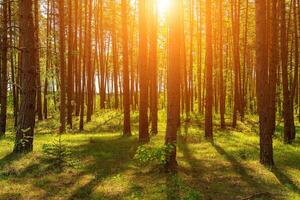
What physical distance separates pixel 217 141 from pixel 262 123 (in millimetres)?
Answer: 5701

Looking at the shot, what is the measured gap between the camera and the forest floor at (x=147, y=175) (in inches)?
387

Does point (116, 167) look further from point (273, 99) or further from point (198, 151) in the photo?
point (273, 99)

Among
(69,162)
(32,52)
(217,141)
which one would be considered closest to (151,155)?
(69,162)

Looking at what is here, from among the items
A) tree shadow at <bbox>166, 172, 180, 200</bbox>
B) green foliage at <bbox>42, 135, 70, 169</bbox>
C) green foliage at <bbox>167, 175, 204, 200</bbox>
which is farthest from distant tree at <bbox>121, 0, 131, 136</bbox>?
green foliage at <bbox>167, 175, 204, 200</bbox>

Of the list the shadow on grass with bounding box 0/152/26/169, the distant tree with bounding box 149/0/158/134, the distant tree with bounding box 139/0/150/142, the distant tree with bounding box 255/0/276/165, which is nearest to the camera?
the shadow on grass with bounding box 0/152/26/169

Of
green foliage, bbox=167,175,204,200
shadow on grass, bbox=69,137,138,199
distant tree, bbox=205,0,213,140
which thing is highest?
distant tree, bbox=205,0,213,140

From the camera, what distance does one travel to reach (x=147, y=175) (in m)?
11.7

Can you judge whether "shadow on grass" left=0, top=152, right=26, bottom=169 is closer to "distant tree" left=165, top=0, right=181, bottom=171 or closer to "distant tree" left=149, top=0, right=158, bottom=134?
"distant tree" left=165, top=0, right=181, bottom=171

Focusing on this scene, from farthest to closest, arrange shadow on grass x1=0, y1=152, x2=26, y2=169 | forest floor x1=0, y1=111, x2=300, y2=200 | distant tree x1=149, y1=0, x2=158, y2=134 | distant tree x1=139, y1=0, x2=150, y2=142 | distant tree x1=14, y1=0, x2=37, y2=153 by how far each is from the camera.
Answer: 1. distant tree x1=149, y1=0, x2=158, y2=134
2. distant tree x1=139, y1=0, x2=150, y2=142
3. distant tree x1=14, y1=0, x2=37, y2=153
4. shadow on grass x1=0, y1=152, x2=26, y2=169
5. forest floor x1=0, y1=111, x2=300, y2=200

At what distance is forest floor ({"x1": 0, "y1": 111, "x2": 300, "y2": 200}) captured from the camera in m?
9.82

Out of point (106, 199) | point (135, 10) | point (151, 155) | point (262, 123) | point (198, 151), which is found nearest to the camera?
point (106, 199)

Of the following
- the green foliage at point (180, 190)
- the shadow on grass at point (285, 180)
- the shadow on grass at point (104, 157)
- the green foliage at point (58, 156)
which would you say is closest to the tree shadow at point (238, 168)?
the shadow on grass at point (285, 180)

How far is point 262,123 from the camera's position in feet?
44.8

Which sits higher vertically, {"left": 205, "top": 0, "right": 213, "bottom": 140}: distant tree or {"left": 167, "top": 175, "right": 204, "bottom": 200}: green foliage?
{"left": 205, "top": 0, "right": 213, "bottom": 140}: distant tree
